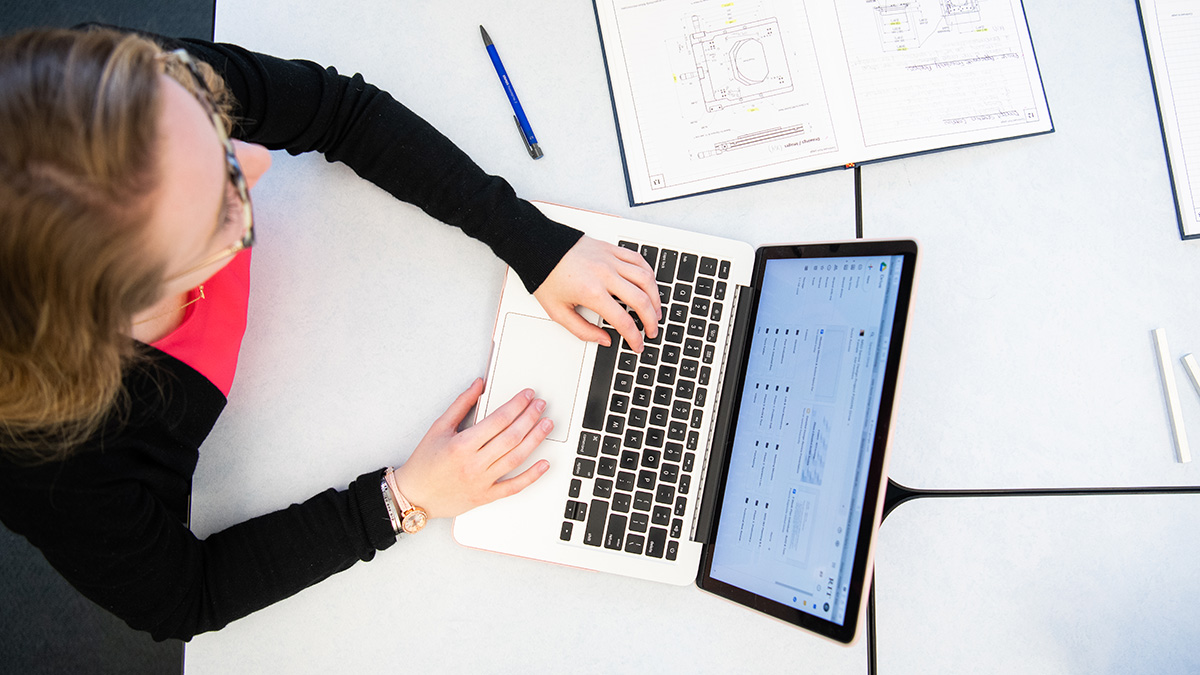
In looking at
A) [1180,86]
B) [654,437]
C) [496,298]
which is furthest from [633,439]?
[1180,86]

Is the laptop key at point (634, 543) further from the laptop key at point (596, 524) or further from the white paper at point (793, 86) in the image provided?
the white paper at point (793, 86)

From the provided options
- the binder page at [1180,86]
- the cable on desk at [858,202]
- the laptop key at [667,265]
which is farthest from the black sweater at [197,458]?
the binder page at [1180,86]

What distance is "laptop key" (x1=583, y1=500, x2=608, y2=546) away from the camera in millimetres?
762

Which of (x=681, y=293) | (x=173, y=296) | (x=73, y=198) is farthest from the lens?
(x=681, y=293)

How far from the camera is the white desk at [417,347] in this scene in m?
0.77

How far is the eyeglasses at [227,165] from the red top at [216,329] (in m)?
0.19

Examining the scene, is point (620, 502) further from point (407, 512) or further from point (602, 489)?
point (407, 512)

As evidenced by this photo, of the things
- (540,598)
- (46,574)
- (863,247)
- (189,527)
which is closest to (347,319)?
(189,527)

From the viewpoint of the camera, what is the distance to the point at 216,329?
0.73m

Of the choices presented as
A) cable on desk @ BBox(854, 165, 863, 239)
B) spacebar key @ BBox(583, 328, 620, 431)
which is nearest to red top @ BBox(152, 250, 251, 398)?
spacebar key @ BBox(583, 328, 620, 431)

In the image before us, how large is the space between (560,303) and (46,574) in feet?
3.40

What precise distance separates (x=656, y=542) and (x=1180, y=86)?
0.90 m

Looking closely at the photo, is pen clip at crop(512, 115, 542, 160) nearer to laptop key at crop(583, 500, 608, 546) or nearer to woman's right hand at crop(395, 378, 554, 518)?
woman's right hand at crop(395, 378, 554, 518)

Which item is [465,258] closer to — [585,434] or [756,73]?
[585,434]
